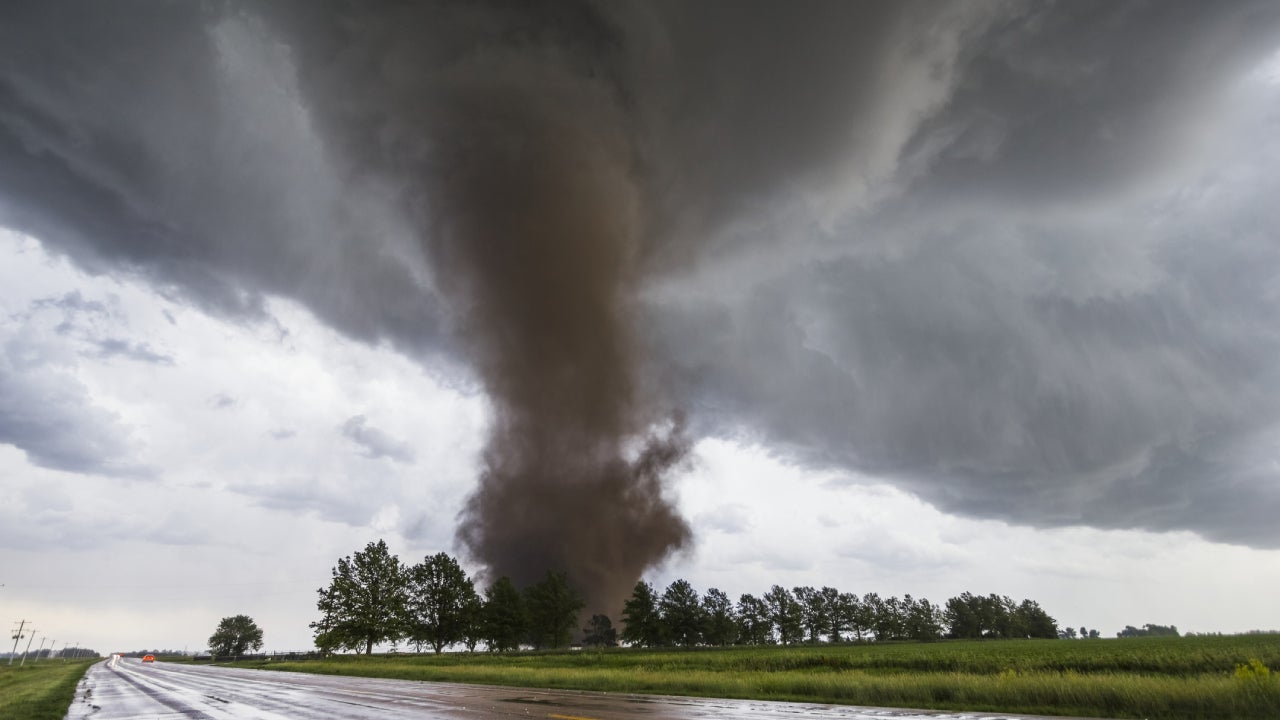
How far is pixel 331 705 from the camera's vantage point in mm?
15664

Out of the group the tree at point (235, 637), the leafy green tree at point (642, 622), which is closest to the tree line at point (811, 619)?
the leafy green tree at point (642, 622)

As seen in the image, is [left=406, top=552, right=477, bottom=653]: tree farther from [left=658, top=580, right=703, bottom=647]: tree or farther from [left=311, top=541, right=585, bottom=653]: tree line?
[left=658, top=580, right=703, bottom=647]: tree

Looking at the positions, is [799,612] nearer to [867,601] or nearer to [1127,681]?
[867,601]

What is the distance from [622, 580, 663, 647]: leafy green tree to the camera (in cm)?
10000

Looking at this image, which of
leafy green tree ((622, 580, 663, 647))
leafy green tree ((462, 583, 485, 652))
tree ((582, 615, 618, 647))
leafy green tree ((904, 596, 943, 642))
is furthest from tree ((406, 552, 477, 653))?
leafy green tree ((904, 596, 943, 642))

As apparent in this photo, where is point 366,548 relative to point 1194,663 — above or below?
above

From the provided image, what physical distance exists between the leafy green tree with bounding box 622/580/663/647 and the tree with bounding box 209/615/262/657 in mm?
129630

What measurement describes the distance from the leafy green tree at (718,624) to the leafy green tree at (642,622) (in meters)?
9.34

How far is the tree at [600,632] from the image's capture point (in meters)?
142

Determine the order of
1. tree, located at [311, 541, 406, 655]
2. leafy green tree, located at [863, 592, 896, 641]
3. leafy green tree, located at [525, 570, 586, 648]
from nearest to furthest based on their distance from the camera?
tree, located at [311, 541, 406, 655] → leafy green tree, located at [525, 570, 586, 648] → leafy green tree, located at [863, 592, 896, 641]

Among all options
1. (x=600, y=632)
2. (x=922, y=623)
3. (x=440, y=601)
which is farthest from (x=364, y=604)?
(x=922, y=623)

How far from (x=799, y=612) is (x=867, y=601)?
29.8 metres

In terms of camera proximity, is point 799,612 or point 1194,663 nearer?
point 1194,663

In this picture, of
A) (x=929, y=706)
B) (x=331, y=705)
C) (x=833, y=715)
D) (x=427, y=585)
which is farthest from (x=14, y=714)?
(x=427, y=585)
